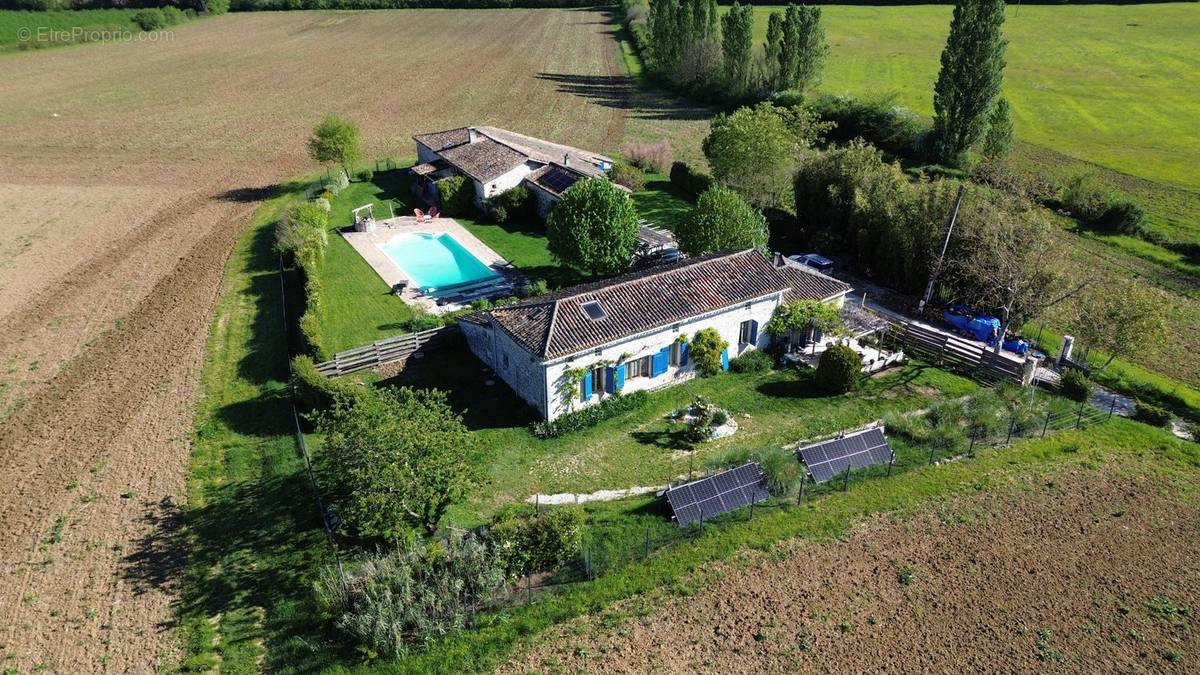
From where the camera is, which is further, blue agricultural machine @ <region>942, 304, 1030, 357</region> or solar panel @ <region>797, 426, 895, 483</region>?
blue agricultural machine @ <region>942, 304, 1030, 357</region>

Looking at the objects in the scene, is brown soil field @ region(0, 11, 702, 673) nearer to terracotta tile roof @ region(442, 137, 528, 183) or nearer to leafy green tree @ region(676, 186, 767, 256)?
terracotta tile roof @ region(442, 137, 528, 183)

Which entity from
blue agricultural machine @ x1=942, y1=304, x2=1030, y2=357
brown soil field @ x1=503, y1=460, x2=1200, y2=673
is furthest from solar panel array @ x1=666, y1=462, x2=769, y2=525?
blue agricultural machine @ x1=942, y1=304, x2=1030, y2=357

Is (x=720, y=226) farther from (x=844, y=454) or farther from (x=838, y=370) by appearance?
(x=844, y=454)

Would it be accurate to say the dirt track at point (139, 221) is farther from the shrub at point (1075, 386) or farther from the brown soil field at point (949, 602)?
the shrub at point (1075, 386)

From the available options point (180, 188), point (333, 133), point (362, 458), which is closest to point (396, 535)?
point (362, 458)

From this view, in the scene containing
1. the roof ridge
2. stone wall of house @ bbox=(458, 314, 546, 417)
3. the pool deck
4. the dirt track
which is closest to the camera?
the dirt track

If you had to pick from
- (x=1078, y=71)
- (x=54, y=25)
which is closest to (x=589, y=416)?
(x=1078, y=71)
